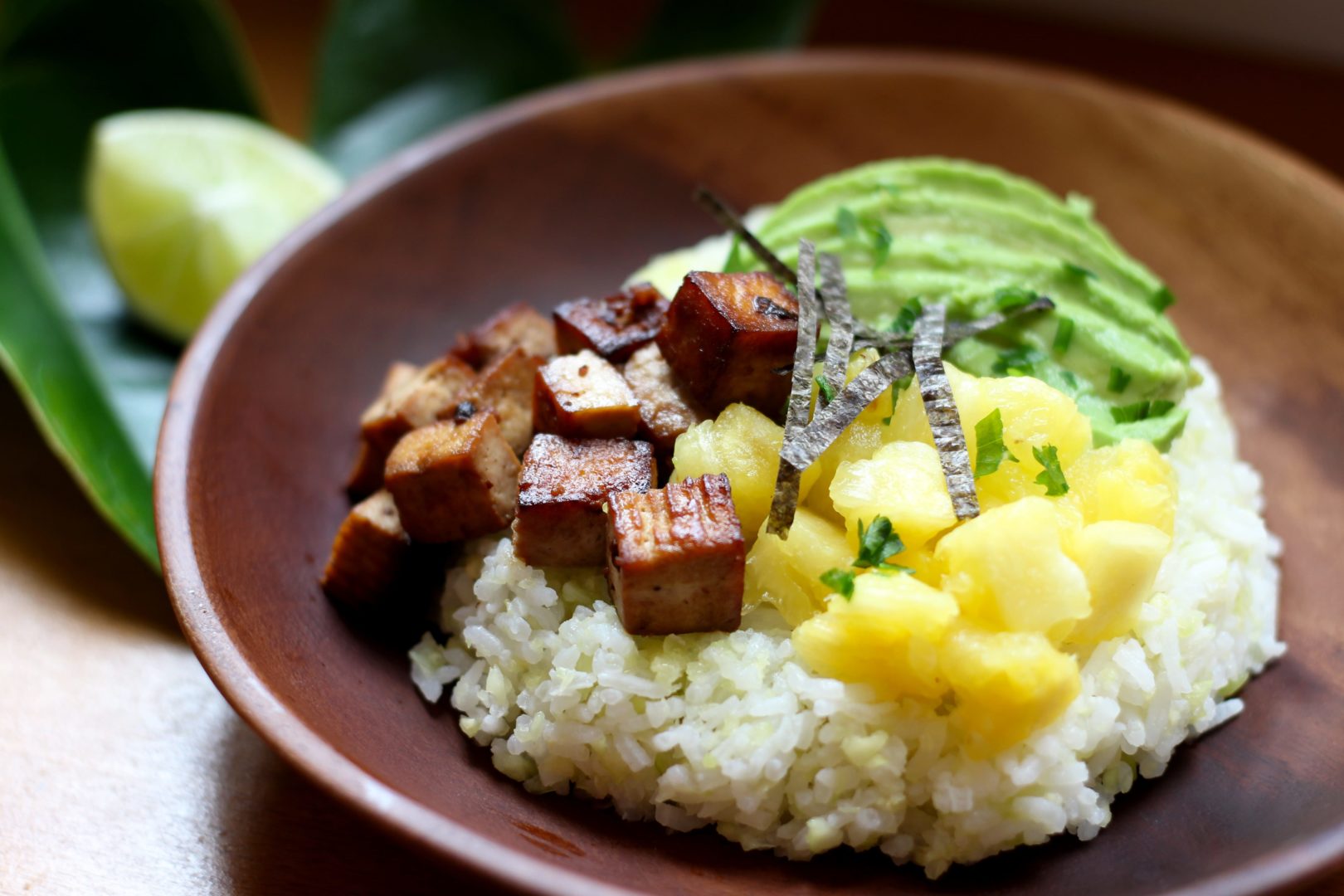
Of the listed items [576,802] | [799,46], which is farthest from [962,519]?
[799,46]

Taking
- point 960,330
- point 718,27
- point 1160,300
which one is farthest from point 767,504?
point 718,27

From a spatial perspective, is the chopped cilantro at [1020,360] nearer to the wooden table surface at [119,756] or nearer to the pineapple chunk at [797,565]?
the pineapple chunk at [797,565]

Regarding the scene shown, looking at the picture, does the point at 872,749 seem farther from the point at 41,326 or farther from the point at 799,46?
the point at 799,46

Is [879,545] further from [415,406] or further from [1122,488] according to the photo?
[415,406]

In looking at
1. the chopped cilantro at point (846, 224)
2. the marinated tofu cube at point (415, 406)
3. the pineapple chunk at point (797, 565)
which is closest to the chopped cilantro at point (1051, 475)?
the pineapple chunk at point (797, 565)

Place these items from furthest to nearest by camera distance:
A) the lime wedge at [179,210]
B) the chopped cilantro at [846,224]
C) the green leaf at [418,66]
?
the green leaf at [418,66] → the lime wedge at [179,210] → the chopped cilantro at [846,224]

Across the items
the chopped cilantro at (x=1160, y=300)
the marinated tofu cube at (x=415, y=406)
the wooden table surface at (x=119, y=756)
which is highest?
the chopped cilantro at (x=1160, y=300)
